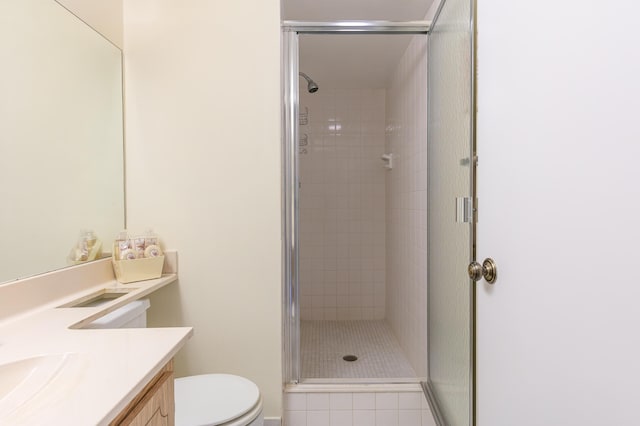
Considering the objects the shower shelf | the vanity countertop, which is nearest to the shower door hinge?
the vanity countertop

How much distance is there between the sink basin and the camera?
657 millimetres

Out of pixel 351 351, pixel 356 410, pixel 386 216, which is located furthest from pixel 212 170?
pixel 386 216

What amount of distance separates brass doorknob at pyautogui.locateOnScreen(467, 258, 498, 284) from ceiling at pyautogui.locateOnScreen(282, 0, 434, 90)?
5.16 ft

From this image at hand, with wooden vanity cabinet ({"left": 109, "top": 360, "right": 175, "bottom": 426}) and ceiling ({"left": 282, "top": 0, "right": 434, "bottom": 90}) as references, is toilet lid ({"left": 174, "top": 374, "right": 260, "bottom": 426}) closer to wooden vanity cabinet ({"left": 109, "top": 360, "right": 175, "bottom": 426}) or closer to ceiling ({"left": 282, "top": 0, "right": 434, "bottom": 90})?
wooden vanity cabinet ({"left": 109, "top": 360, "right": 175, "bottom": 426})

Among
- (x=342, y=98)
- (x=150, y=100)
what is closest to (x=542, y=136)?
(x=150, y=100)

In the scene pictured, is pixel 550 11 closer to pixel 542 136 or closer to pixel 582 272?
pixel 542 136

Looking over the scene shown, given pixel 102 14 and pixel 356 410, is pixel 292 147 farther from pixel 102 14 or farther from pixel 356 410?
pixel 356 410

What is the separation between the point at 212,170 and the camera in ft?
5.32

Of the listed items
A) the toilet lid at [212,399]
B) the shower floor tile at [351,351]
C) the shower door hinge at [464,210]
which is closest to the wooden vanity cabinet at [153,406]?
the toilet lid at [212,399]

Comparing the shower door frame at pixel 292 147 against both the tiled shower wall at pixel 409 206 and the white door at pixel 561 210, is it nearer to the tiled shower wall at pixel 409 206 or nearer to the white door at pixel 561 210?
the tiled shower wall at pixel 409 206

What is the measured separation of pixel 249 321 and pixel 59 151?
Answer: 1.04m

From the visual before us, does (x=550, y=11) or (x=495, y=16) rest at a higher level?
(x=495, y=16)

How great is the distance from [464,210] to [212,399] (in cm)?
110

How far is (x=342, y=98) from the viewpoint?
323 centimetres
